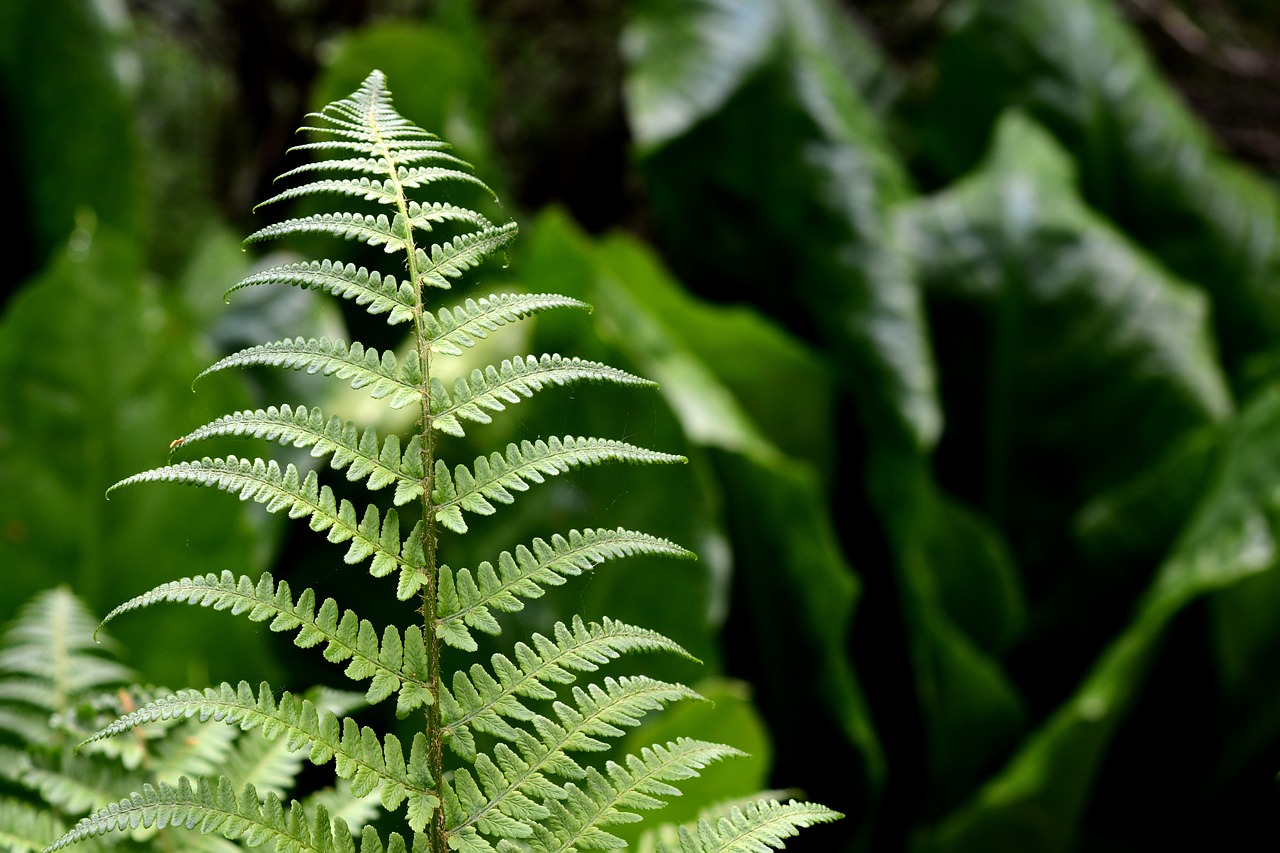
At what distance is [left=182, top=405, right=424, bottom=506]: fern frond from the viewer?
256mm

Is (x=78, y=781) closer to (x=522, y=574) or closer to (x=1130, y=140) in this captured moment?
(x=522, y=574)

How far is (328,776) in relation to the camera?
614 millimetres

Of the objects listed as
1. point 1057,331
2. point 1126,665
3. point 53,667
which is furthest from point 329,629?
point 1057,331

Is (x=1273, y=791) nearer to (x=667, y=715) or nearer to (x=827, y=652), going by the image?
(x=827, y=652)

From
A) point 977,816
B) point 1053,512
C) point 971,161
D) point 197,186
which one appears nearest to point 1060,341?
point 1053,512

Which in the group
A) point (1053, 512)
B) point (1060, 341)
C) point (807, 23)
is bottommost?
point (1053, 512)

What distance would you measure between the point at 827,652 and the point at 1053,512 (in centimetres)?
50

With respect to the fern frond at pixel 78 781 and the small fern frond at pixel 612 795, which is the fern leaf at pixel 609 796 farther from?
the fern frond at pixel 78 781

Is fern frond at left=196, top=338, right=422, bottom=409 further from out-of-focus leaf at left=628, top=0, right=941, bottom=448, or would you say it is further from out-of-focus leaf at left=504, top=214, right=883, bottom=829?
out-of-focus leaf at left=628, top=0, right=941, bottom=448

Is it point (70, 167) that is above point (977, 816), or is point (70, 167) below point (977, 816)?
above

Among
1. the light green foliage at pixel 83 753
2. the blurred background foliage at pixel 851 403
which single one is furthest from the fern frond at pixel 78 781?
the blurred background foliage at pixel 851 403

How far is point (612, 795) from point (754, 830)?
0.13ft

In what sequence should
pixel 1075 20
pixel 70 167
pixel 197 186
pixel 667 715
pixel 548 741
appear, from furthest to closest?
pixel 197 186
pixel 1075 20
pixel 70 167
pixel 667 715
pixel 548 741

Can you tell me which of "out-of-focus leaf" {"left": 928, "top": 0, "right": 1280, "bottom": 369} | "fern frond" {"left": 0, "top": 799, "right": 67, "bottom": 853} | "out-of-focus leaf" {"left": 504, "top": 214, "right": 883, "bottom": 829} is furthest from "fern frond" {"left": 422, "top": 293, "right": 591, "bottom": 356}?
"out-of-focus leaf" {"left": 928, "top": 0, "right": 1280, "bottom": 369}
